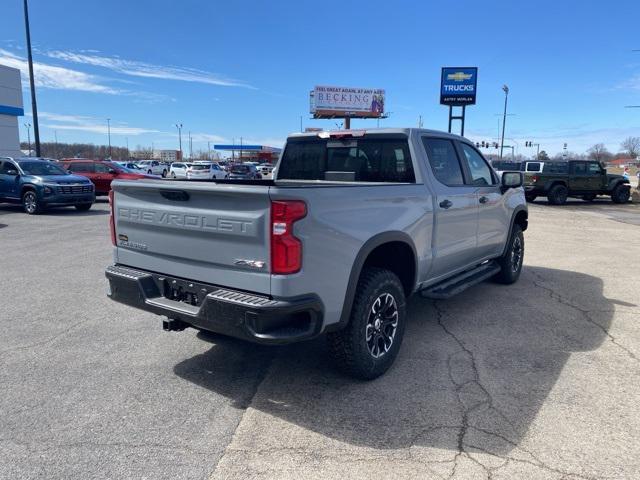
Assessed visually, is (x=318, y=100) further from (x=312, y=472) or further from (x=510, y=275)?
(x=312, y=472)

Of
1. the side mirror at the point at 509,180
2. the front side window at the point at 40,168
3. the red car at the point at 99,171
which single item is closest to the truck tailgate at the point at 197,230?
the side mirror at the point at 509,180

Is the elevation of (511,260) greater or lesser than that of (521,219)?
lesser

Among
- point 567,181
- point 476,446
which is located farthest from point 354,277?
point 567,181

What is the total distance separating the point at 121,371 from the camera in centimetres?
403

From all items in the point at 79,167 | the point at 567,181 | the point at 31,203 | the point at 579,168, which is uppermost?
the point at 579,168

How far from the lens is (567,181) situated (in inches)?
863

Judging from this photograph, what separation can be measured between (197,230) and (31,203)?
46.0 ft

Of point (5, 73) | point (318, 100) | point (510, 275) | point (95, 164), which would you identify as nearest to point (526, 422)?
point (510, 275)

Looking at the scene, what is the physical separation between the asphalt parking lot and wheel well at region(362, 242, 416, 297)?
2.24 ft

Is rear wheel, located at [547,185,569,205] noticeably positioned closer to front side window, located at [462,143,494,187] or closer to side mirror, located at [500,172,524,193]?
side mirror, located at [500,172,524,193]

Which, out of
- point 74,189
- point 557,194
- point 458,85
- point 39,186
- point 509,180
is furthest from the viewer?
point 458,85

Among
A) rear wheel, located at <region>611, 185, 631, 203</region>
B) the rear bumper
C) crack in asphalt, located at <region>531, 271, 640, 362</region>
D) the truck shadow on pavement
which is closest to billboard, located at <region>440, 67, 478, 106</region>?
rear wheel, located at <region>611, 185, 631, 203</region>

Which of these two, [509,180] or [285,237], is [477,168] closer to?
[509,180]

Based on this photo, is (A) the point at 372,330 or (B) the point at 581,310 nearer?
(A) the point at 372,330
